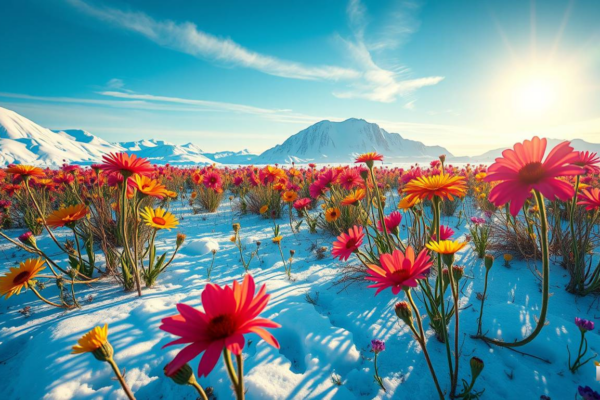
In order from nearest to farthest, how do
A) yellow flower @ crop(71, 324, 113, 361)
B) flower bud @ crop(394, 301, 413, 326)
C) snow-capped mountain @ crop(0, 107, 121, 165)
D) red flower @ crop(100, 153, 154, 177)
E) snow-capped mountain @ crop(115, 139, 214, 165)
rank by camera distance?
yellow flower @ crop(71, 324, 113, 361)
flower bud @ crop(394, 301, 413, 326)
red flower @ crop(100, 153, 154, 177)
snow-capped mountain @ crop(0, 107, 121, 165)
snow-capped mountain @ crop(115, 139, 214, 165)

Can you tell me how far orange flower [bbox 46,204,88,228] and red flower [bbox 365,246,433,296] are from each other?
1.95 m

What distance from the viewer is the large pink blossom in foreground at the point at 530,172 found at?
88 cm

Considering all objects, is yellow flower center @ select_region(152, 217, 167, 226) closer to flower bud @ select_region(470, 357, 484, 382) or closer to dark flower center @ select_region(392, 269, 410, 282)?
dark flower center @ select_region(392, 269, 410, 282)

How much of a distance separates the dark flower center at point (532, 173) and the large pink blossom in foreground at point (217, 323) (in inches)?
42.4

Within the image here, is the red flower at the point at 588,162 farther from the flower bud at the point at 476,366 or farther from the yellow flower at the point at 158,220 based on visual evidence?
the yellow flower at the point at 158,220

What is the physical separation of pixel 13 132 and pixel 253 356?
19281cm

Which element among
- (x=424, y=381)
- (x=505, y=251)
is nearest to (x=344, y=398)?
(x=424, y=381)

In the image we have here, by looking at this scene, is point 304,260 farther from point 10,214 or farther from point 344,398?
point 10,214

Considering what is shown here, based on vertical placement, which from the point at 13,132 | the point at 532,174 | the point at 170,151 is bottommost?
the point at 532,174

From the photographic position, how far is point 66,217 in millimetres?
1663

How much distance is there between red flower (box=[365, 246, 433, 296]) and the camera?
0.92 meters

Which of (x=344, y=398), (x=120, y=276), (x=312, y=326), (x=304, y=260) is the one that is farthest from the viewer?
(x=304, y=260)

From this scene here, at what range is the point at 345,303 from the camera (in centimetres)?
194

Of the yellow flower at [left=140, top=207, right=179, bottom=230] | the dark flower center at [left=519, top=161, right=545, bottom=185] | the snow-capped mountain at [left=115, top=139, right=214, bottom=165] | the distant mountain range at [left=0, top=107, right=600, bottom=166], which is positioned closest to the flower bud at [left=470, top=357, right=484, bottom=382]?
the dark flower center at [left=519, top=161, right=545, bottom=185]
